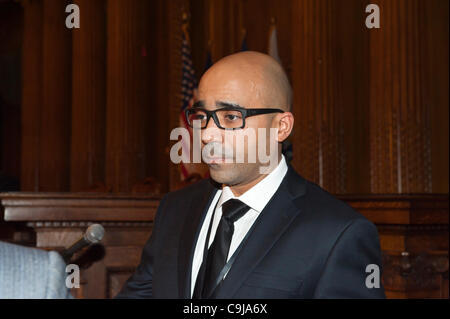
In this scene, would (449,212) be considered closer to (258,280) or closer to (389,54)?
(389,54)

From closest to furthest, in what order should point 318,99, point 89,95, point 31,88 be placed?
point 318,99, point 89,95, point 31,88

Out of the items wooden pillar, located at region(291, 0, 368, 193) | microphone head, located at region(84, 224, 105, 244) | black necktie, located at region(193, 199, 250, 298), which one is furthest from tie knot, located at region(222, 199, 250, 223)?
wooden pillar, located at region(291, 0, 368, 193)

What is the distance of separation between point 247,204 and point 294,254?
191mm

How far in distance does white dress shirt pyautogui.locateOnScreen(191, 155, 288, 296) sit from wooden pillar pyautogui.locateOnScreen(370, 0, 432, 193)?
4632 millimetres

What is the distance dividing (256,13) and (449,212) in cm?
606

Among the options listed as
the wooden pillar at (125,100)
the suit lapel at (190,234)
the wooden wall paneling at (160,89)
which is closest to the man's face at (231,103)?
the suit lapel at (190,234)

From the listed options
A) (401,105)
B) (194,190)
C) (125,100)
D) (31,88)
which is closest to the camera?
(194,190)

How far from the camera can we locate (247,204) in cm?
156

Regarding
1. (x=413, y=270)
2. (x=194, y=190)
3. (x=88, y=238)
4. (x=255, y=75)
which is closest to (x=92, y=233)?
(x=88, y=238)

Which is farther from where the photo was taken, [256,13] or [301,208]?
[256,13]

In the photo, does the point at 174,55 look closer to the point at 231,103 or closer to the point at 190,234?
the point at 190,234

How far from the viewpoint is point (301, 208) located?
1559mm

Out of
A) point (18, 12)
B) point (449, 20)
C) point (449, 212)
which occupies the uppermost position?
point (18, 12)
